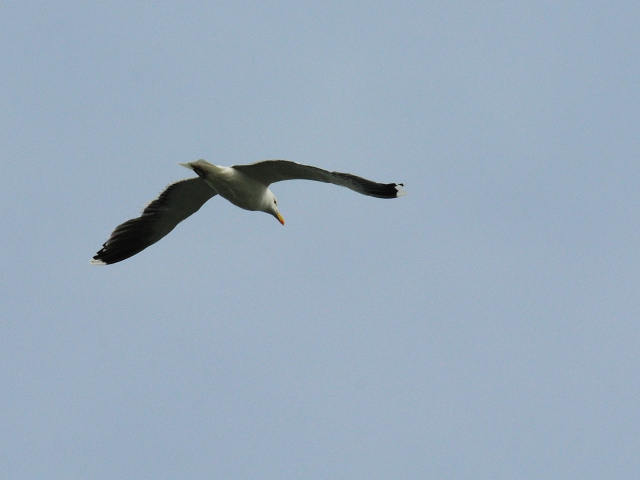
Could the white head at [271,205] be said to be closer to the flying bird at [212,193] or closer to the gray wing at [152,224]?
the flying bird at [212,193]

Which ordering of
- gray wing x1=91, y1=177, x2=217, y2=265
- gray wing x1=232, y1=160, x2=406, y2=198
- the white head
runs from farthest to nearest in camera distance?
gray wing x1=91, y1=177, x2=217, y2=265 → the white head → gray wing x1=232, y1=160, x2=406, y2=198

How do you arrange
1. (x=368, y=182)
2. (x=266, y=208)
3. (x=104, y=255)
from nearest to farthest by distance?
(x=368, y=182) → (x=266, y=208) → (x=104, y=255)

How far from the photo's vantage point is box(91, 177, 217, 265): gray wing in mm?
13547

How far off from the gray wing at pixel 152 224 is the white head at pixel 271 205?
959 millimetres

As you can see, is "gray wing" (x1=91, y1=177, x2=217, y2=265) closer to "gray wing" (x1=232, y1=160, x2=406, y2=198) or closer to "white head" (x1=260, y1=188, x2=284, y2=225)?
"white head" (x1=260, y1=188, x2=284, y2=225)

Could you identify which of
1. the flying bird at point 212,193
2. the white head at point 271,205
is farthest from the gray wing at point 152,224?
the white head at point 271,205

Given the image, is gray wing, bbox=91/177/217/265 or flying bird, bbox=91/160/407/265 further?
gray wing, bbox=91/177/217/265

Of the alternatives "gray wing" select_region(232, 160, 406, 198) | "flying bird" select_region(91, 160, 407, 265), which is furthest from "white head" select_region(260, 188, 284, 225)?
"gray wing" select_region(232, 160, 406, 198)

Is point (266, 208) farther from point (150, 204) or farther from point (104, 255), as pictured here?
point (104, 255)

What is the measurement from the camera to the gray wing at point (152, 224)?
13.5 meters

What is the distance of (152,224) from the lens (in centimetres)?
1385

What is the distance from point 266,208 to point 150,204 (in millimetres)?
1931

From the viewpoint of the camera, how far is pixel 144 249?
14.0 metres

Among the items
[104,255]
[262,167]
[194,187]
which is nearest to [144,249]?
[104,255]
